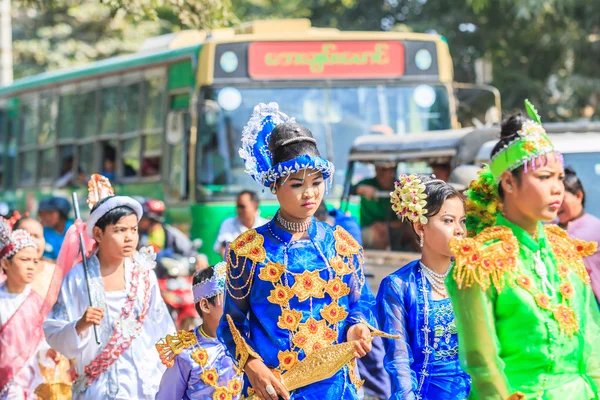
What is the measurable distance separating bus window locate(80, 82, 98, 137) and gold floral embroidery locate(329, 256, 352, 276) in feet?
38.2

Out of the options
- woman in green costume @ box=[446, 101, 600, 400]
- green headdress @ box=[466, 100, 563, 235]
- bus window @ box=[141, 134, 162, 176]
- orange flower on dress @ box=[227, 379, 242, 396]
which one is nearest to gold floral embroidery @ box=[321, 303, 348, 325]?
green headdress @ box=[466, 100, 563, 235]

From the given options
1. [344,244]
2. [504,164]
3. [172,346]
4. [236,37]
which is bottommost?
[172,346]

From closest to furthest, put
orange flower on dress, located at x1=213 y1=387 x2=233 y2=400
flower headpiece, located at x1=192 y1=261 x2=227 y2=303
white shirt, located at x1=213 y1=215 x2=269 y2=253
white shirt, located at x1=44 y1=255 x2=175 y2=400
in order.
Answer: orange flower on dress, located at x1=213 y1=387 x2=233 y2=400, flower headpiece, located at x1=192 y1=261 x2=227 y2=303, white shirt, located at x1=44 y1=255 x2=175 y2=400, white shirt, located at x1=213 y1=215 x2=269 y2=253

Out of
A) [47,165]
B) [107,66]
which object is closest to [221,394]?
[107,66]

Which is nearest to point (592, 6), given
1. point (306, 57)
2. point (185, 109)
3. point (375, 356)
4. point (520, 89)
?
point (520, 89)

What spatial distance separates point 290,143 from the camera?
5.19 metres

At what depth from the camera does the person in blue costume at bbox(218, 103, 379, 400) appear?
5039 mm

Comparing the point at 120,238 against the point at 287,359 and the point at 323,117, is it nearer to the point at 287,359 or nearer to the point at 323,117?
the point at 287,359

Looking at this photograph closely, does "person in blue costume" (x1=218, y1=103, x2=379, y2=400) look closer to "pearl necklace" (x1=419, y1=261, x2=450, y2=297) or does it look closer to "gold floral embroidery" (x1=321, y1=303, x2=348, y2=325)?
"gold floral embroidery" (x1=321, y1=303, x2=348, y2=325)

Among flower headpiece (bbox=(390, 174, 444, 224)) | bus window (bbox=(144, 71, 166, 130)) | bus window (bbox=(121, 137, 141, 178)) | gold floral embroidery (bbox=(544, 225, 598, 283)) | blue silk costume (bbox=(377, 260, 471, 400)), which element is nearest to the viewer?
gold floral embroidery (bbox=(544, 225, 598, 283))

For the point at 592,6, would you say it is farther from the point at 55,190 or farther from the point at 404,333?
the point at 404,333

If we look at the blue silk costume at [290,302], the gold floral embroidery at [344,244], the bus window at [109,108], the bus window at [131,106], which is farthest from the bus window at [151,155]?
the blue silk costume at [290,302]

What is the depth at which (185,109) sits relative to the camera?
13.2 metres

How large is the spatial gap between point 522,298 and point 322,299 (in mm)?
1174
